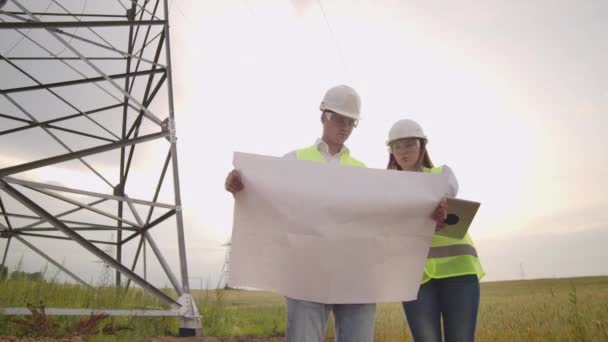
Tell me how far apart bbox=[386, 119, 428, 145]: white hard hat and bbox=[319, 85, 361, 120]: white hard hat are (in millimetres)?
766

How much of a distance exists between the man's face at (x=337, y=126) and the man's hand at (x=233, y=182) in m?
0.72

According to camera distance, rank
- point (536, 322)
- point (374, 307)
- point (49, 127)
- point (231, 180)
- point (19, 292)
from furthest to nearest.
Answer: point (49, 127), point (536, 322), point (19, 292), point (374, 307), point (231, 180)

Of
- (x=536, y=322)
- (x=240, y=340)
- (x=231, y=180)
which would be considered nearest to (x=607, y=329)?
(x=536, y=322)

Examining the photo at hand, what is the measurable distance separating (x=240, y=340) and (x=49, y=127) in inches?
184

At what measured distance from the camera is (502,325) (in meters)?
6.21

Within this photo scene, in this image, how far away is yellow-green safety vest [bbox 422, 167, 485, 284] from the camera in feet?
9.80

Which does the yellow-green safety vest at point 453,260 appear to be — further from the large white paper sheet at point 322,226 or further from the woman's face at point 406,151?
the large white paper sheet at point 322,226

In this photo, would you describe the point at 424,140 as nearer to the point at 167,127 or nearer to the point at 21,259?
the point at 167,127

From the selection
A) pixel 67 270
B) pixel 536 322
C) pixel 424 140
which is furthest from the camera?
pixel 67 270

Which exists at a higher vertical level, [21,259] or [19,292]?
[21,259]

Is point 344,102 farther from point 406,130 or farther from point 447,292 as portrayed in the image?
point 447,292

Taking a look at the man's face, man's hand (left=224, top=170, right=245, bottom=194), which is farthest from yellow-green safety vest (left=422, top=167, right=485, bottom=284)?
man's hand (left=224, top=170, right=245, bottom=194)

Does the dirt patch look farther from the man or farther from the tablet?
the tablet

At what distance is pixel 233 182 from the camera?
230cm
